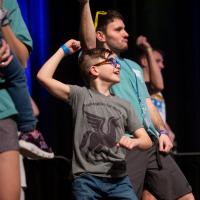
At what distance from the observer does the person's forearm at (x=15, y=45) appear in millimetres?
1784

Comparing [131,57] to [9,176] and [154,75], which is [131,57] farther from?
[9,176]

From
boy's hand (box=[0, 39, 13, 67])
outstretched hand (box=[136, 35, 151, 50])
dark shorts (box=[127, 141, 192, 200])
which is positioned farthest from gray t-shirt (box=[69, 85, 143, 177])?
outstretched hand (box=[136, 35, 151, 50])

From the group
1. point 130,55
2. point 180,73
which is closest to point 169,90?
point 180,73

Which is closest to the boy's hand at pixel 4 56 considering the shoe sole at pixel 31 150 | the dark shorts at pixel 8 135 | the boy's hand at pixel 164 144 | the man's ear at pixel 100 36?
the dark shorts at pixel 8 135

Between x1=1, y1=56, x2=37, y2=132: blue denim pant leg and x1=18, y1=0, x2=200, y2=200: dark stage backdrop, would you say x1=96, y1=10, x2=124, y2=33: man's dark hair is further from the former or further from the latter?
x1=1, y1=56, x2=37, y2=132: blue denim pant leg

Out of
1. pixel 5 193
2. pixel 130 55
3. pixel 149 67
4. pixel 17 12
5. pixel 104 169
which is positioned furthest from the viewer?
pixel 130 55

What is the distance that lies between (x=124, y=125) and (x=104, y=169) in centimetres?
22

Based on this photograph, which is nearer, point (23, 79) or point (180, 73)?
point (23, 79)

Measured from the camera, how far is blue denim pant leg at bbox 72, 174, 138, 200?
2305 mm

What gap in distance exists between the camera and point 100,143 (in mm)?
2322

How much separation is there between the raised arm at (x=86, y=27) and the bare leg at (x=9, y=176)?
1.06 m

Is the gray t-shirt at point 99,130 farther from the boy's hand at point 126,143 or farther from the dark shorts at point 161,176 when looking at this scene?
the dark shorts at point 161,176

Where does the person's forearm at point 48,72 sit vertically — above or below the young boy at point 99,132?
above

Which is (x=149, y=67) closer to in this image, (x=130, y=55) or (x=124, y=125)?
(x=130, y=55)
